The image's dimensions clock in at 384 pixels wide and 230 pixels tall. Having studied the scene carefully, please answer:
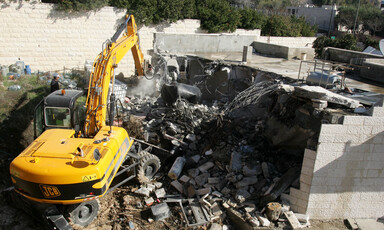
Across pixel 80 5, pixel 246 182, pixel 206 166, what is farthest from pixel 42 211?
pixel 80 5

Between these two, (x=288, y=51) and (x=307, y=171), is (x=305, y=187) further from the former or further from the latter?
(x=288, y=51)

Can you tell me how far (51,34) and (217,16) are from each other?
10.3 metres

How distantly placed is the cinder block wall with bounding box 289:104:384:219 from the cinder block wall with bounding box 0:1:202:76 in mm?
12611

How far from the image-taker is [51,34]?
15.4 meters

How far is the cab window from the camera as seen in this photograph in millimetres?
7133

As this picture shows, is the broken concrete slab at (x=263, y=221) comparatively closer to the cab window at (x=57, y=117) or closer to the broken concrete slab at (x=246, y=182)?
the broken concrete slab at (x=246, y=182)

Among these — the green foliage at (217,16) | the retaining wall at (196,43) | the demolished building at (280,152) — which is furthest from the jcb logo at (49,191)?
the green foliage at (217,16)

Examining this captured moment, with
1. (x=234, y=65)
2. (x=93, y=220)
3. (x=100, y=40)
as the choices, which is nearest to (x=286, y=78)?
(x=234, y=65)

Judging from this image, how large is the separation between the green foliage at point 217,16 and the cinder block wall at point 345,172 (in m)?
14.8

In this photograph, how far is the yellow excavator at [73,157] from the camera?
18.8 feet

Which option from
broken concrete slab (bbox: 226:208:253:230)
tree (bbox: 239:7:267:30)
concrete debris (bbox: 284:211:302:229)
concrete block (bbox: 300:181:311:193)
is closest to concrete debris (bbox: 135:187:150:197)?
broken concrete slab (bbox: 226:208:253:230)

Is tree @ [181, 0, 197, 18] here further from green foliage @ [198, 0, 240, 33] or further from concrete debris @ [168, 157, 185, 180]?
concrete debris @ [168, 157, 185, 180]

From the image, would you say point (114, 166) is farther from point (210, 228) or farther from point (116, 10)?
point (116, 10)

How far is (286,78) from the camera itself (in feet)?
33.6
